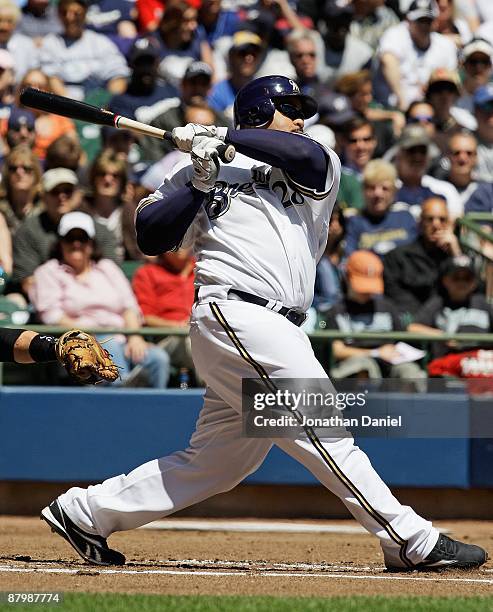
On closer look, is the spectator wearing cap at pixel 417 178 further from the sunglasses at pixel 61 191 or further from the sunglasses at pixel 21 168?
the sunglasses at pixel 21 168

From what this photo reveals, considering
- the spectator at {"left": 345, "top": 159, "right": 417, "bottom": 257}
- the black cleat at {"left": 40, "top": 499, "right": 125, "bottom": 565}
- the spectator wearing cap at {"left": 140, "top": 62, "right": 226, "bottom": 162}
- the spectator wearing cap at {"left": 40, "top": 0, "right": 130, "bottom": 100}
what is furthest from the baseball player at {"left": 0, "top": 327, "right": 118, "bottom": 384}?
the spectator wearing cap at {"left": 40, "top": 0, "right": 130, "bottom": 100}

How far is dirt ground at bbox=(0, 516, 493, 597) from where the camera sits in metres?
4.86

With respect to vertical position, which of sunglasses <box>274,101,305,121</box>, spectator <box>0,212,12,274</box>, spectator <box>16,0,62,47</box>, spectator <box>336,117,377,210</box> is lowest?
spectator <box>0,212,12,274</box>

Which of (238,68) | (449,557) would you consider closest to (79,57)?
(238,68)

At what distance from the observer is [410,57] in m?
11.7

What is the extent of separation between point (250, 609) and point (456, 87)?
25.6 ft

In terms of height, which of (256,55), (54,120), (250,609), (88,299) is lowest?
(250,609)

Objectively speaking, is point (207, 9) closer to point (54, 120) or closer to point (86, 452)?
point (54, 120)

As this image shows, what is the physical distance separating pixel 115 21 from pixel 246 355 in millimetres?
7424

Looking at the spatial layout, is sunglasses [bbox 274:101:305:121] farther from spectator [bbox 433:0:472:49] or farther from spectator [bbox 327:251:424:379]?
spectator [bbox 433:0:472:49]

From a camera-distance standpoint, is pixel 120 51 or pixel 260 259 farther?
pixel 120 51

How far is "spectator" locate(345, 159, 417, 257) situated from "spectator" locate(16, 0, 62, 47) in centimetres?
359

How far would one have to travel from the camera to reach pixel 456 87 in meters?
11.2

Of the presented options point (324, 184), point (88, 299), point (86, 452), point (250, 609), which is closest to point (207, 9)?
point (88, 299)
